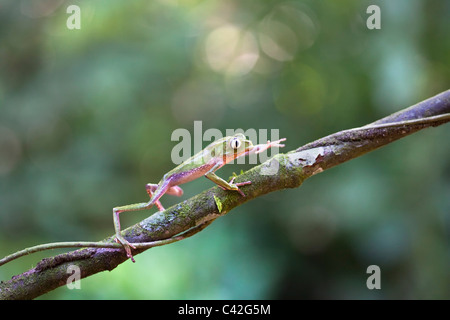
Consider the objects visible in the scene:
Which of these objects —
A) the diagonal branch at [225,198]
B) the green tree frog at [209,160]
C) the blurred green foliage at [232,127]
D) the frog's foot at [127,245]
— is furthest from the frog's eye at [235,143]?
the blurred green foliage at [232,127]

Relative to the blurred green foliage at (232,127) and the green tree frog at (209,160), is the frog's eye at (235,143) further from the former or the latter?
the blurred green foliage at (232,127)

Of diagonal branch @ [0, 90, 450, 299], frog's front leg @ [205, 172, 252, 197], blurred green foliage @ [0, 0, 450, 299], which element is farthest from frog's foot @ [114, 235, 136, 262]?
blurred green foliage @ [0, 0, 450, 299]

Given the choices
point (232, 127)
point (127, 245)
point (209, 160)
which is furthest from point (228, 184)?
point (232, 127)

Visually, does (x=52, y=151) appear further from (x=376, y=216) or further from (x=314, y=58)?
(x=376, y=216)

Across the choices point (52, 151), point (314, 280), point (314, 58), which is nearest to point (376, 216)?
point (314, 280)

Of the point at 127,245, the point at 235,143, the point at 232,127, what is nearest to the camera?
the point at 127,245

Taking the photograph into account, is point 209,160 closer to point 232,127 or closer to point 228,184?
point 228,184
